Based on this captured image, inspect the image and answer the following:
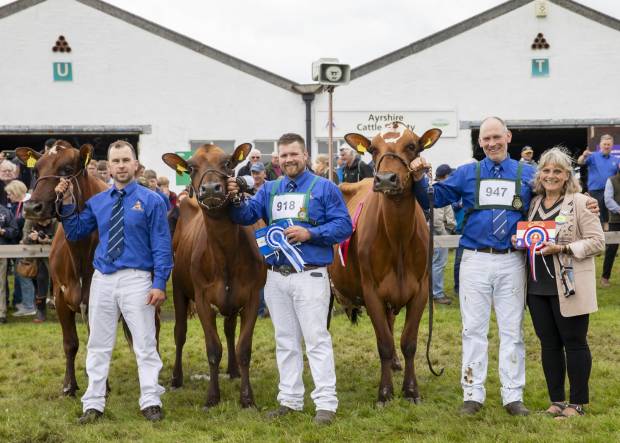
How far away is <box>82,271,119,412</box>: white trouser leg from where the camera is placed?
5.69 metres

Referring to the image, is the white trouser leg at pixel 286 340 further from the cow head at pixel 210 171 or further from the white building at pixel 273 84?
the white building at pixel 273 84

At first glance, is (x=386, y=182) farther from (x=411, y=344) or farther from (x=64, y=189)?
(x=64, y=189)

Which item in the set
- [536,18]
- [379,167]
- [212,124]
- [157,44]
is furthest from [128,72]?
[379,167]

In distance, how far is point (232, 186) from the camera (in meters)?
5.79

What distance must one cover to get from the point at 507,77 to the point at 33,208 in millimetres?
15523

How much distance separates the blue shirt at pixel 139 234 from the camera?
5656 millimetres

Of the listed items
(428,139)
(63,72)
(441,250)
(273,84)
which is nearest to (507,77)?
(273,84)

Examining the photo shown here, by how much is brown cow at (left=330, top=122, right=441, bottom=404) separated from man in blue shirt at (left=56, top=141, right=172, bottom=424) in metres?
1.72

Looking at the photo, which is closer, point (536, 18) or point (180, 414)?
point (180, 414)

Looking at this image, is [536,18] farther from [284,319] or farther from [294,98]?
[284,319]

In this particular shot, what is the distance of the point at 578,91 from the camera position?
63.3 ft

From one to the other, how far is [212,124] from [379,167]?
13358 mm

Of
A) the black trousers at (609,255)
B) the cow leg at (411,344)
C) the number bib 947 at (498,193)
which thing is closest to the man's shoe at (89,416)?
the cow leg at (411,344)

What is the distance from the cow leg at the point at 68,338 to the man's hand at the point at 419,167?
10.9ft
